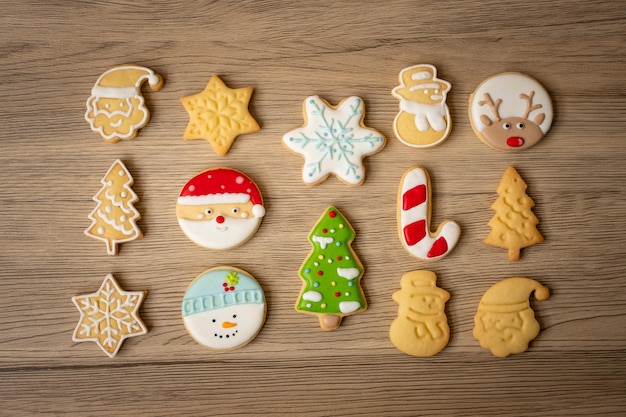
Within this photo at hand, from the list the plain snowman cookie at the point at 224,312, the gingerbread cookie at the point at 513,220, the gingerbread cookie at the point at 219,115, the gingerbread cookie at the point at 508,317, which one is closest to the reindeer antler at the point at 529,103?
the gingerbread cookie at the point at 513,220

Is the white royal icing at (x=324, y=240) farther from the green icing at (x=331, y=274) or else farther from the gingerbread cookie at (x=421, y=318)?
the gingerbread cookie at (x=421, y=318)

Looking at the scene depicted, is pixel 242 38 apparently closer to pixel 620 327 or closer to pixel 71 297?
pixel 71 297

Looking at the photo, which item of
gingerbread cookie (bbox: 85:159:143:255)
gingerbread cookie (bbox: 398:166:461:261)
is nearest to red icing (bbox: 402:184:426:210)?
gingerbread cookie (bbox: 398:166:461:261)

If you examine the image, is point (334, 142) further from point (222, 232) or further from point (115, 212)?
point (115, 212)

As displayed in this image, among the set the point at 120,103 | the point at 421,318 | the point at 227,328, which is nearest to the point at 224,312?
the point at 227,328

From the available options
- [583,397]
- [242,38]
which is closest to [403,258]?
[583,397]
